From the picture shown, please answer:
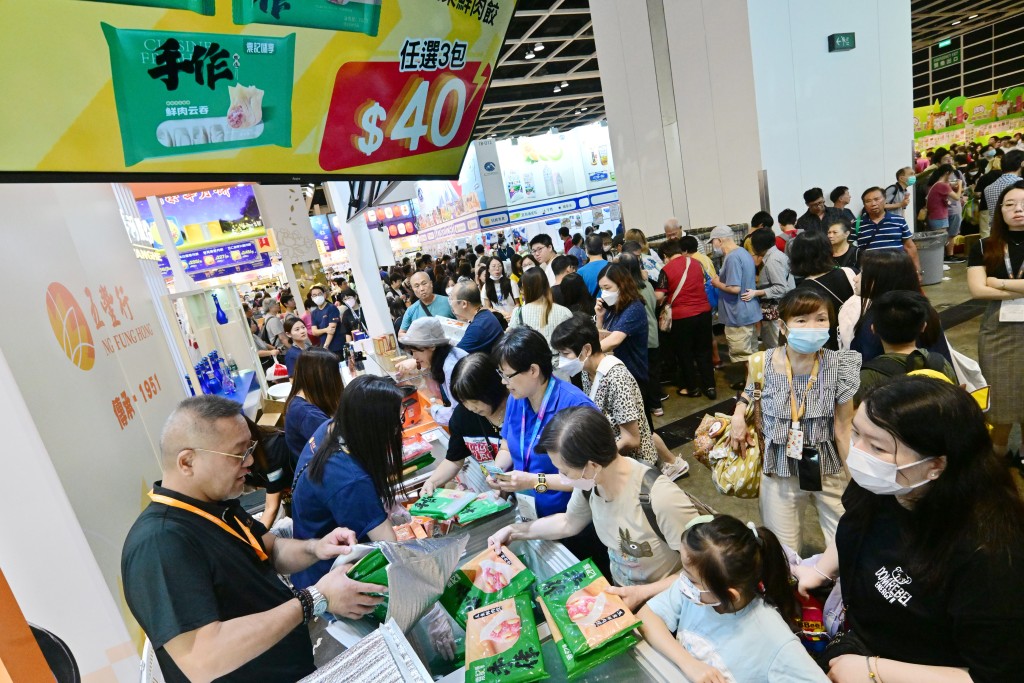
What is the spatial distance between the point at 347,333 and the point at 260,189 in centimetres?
349

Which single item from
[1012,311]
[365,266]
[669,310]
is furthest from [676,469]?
[365,266]

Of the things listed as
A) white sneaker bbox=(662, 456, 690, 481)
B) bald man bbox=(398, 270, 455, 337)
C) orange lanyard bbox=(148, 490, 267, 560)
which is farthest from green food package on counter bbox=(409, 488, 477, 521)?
bald man bbox=(398, 270, 455, 337)

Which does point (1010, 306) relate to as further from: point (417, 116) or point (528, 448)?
point (417, 116)

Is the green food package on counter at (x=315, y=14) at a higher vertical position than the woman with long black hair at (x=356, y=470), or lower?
higher

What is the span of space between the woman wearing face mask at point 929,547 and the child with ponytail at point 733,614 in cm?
20

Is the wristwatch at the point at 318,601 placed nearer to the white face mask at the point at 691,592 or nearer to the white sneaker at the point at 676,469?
the white face mask at the point at 691,592

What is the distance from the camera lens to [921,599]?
4.20 ft

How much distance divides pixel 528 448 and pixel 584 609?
104 cm

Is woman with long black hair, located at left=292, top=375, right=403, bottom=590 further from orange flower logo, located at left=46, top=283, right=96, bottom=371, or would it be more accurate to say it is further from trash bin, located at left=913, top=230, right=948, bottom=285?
trash bin, located at left=913, top=230, right=948, bottom=285

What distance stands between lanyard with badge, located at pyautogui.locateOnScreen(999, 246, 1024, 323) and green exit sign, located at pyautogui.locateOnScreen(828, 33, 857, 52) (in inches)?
212

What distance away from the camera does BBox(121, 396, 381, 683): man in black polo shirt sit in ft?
4.16

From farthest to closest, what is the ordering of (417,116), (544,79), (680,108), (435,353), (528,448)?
1. (544,79)
2. (680,108)
3. (435,353)
4. (528,448)
5. (417,116)

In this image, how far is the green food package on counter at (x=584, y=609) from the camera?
1.22 metres

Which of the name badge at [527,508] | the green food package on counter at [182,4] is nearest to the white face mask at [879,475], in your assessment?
the name badge at [527,508]
